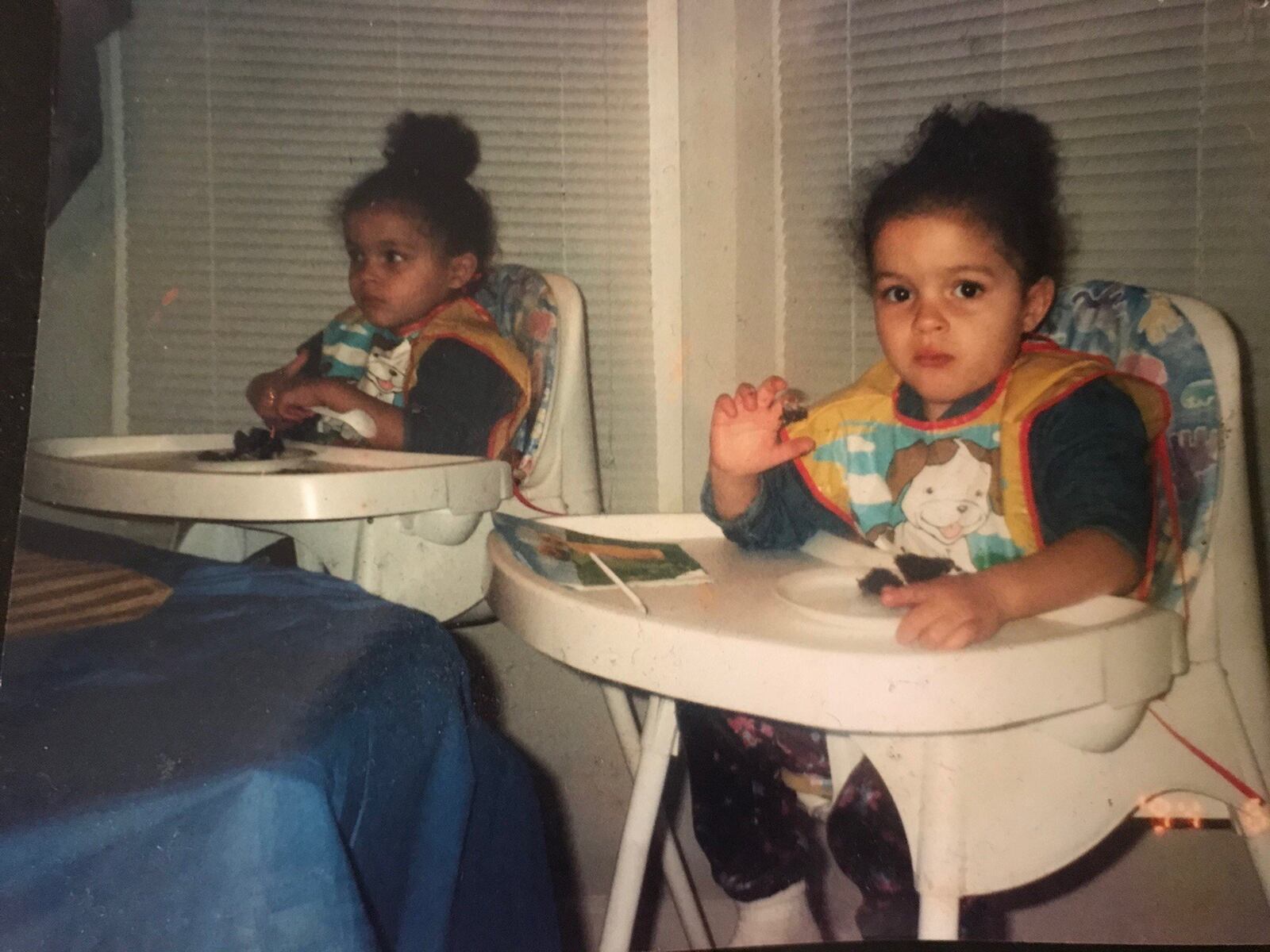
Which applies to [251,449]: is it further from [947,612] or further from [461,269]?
[947,612]

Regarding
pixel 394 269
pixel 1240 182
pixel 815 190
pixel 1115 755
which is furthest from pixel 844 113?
pixel 1115 755

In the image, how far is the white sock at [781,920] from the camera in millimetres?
800

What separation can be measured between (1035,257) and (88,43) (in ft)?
2.27

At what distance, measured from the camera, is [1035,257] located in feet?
2.16

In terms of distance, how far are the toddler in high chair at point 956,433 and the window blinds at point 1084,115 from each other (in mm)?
26

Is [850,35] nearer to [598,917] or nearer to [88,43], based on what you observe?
[88,43]

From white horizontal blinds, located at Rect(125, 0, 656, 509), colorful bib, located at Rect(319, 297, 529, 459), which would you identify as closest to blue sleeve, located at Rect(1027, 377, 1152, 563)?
white horizontal blinds, located at Rect(125, 0, 656, 509)

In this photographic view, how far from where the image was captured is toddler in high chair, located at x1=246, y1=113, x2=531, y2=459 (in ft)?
2.48

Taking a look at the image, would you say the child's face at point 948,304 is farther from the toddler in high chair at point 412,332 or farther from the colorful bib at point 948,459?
the toddler in high chair at point 412,332

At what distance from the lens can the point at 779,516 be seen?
29.1 inches

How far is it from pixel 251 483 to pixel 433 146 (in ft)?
1.02

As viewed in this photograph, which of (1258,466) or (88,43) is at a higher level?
(88,43)

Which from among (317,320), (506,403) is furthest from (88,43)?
(506,403)

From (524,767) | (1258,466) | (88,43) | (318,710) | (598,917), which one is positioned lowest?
(598,917)
